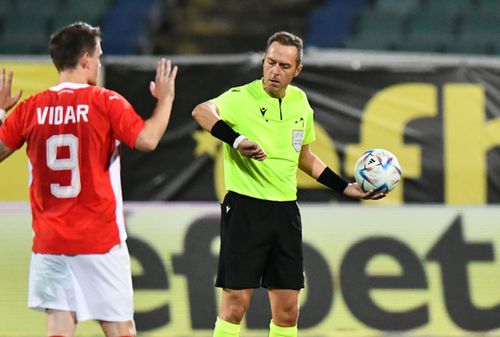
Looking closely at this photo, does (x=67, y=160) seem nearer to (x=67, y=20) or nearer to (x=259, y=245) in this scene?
(x=259, y=245)

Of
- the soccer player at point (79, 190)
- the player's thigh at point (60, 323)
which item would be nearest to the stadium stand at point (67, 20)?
the soccer player at point (79, 190)

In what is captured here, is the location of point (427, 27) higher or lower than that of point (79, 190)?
higher

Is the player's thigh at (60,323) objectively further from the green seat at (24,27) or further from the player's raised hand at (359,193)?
the green seat at (24,27)

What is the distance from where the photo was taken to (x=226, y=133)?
5418 millimetres

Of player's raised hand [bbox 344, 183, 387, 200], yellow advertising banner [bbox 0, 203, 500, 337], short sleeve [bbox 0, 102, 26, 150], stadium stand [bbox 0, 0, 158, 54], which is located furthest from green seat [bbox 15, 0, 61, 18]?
short sleeve [bbox 0, 102, 26, 150]

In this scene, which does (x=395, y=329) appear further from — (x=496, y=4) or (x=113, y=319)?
(x=496, y=4)

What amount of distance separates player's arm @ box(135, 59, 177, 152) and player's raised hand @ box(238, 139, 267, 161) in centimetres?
68

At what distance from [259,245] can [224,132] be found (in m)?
0.69

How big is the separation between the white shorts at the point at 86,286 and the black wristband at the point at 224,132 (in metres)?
1.00

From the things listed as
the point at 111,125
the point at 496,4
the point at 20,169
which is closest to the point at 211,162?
the point at 20,169

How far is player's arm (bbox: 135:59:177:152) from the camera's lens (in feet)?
15.0

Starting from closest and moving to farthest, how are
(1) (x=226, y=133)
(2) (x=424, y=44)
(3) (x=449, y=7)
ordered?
(1) (x=226, y=133)
(2) (x=424, y=44)
(3) (x=449, y=7)

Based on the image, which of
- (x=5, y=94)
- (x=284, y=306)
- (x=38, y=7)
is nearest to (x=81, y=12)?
(x=38, y=7)

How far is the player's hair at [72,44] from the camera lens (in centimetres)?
470
